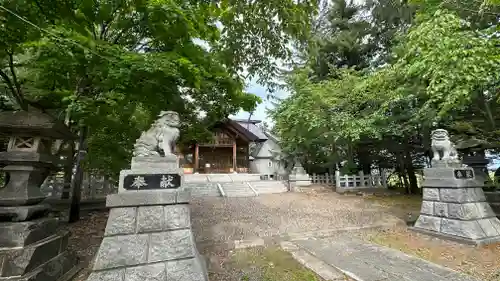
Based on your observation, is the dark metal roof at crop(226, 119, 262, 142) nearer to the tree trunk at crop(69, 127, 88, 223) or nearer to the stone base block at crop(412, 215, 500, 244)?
the tree trunk at crop(69, 127, 88, 223)

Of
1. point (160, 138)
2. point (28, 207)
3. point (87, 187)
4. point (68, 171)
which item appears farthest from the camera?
point (87, 187)

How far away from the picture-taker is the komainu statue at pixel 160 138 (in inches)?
137

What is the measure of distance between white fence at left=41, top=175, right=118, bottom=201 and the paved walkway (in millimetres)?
8609

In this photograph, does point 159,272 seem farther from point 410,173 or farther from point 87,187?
point 410,173

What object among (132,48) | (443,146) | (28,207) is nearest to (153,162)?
(28,207)

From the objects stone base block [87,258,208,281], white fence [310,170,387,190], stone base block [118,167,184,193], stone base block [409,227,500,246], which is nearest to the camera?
stone base block [87,258,208,281]

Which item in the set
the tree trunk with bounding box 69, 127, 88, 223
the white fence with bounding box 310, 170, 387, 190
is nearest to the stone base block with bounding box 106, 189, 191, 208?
the tree trunk with bounding box 69, 127, 88, 223

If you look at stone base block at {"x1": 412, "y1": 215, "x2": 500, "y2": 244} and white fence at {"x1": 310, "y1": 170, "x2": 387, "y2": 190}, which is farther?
white fence at {"x1": 310, "y1": 170, "x2": 387, "y2": 190}

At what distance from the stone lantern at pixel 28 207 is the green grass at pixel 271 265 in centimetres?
283

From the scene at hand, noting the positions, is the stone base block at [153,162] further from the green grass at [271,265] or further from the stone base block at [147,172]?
the green grass at [271,265]

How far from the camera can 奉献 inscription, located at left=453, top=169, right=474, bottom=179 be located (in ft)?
18.1

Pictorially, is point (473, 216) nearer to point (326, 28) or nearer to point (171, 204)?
point (171, 204)

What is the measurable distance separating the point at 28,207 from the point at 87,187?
24.8ft

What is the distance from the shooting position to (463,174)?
555 cm
